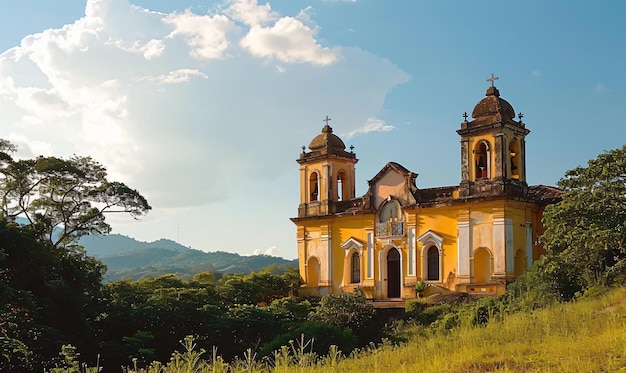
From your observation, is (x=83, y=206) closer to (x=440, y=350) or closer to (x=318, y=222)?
(x=318, y=222)

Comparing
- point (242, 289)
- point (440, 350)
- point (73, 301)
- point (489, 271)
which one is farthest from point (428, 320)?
point (440, 350)

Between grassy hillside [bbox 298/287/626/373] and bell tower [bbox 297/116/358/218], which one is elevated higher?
bell tower [bbox 297/116/358/218]

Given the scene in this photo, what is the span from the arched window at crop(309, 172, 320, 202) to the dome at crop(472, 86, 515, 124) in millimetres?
6988

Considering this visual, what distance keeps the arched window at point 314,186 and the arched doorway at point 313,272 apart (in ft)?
7.66

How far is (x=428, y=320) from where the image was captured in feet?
67.8

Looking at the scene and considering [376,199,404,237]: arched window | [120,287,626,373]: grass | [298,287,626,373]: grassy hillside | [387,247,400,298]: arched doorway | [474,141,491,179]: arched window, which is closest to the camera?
[120,287,626,373]: grass

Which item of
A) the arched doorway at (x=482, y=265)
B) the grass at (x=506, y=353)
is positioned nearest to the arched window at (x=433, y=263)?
the arched doorway at (x=482, y=265)

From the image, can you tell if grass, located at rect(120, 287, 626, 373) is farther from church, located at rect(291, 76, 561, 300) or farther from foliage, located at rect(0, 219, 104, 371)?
church, located at rect(291, 76, 561, 300)

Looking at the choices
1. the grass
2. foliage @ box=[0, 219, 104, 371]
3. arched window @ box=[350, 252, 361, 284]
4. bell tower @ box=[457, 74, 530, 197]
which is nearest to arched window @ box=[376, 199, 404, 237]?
arched window @ box=[350, 252, 361, 284]

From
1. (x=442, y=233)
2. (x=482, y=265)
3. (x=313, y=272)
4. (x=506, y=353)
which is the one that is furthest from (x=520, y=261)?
(x=506, y=353)

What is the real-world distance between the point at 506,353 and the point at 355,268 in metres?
17.2

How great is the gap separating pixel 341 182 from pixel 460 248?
21.5ft

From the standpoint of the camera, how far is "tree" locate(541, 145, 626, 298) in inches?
674

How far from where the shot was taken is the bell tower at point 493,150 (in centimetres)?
2223
